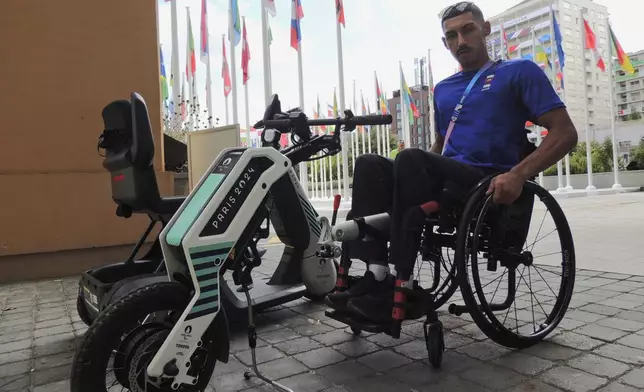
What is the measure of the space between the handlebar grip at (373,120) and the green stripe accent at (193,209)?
834 mm

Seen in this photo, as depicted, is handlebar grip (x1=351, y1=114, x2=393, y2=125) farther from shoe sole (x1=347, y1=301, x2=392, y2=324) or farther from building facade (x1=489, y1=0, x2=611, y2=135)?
building facade (x1=489, y1=0, x2=611, y2=135)

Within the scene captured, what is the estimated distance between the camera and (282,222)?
3014 mm

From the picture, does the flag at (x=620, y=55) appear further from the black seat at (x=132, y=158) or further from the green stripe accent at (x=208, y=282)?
the green stripe accent at (x=208, y=282)

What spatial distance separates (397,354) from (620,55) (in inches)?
751

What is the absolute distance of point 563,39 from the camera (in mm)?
20312

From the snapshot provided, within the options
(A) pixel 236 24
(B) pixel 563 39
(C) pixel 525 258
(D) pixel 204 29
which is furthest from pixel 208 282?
(B) pixel 563 39

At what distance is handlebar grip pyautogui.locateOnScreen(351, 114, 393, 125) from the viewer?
2346mm

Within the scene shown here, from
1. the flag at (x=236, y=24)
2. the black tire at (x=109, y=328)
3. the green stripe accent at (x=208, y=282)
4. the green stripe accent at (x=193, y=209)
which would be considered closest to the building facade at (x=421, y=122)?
the flag at (x=236, y=24)

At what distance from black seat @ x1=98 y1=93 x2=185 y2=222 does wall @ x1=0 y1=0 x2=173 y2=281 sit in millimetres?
2992

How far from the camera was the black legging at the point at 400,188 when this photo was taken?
2.02 metres

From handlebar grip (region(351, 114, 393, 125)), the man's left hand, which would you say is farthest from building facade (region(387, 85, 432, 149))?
the man's left hand

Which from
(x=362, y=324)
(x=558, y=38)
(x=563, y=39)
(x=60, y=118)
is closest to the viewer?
(x=362, y=324)

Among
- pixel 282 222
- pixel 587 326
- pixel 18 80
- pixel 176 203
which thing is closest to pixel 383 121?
pixel 282 222

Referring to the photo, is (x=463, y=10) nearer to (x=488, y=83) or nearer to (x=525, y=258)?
(x=488, y=83)
